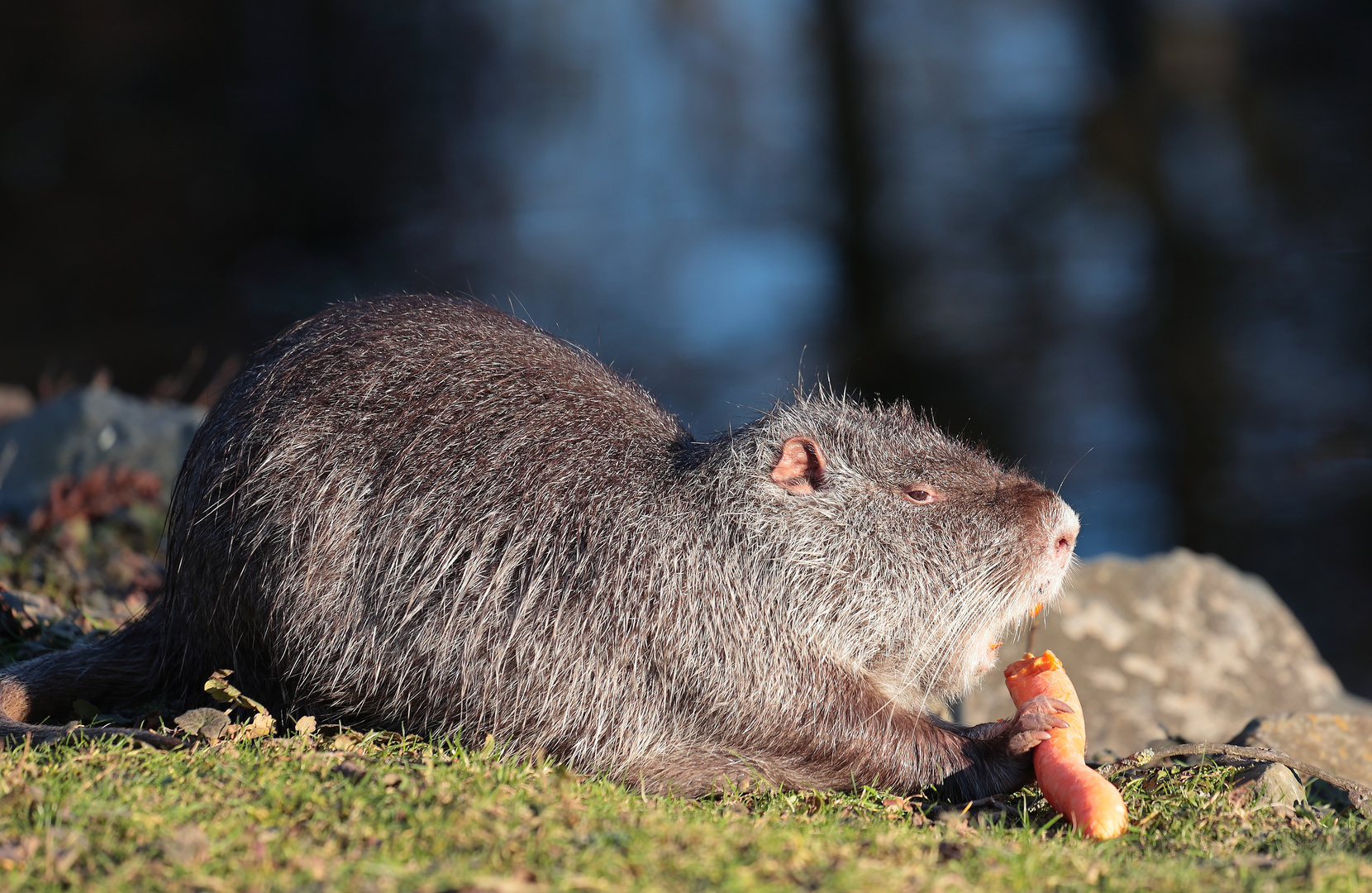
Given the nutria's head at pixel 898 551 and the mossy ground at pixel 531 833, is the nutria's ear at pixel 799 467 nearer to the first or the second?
the nutria's head at pixel 898 551

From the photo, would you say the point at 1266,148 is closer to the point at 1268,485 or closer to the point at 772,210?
the point at 1268,485

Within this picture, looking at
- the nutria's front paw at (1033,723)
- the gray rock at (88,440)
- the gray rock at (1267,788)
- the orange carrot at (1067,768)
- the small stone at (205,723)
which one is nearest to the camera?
the orange carrot at (1067,768)

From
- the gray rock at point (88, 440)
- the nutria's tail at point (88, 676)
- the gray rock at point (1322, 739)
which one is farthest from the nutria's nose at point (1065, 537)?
the gray rock at point (88, 440)

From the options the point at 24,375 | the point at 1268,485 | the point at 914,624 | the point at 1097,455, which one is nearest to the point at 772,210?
the point at 1097,455

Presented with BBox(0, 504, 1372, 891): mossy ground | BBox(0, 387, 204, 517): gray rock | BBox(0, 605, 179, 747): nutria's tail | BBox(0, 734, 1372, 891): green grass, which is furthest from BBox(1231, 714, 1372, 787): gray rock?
BBox(0, 387, 204, 517): gray rock

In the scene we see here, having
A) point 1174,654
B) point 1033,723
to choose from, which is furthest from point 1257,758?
point 1174,654

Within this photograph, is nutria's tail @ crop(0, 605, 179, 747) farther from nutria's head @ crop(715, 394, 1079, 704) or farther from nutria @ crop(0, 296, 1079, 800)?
nutria's head @ crop(715, 394, 1079, 704)
